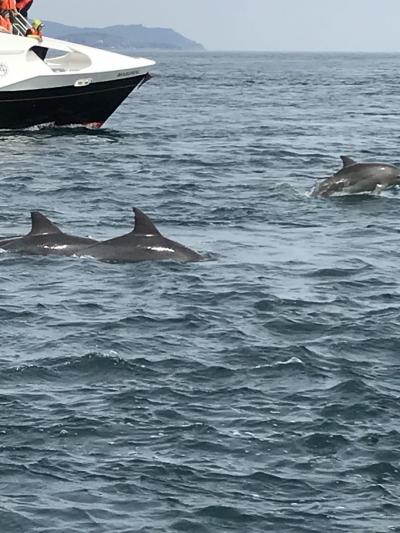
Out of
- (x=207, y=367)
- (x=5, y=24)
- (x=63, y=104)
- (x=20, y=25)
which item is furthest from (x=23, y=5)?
(x=207, y=367)

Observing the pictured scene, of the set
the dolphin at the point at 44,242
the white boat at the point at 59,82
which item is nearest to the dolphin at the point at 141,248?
the dolphin at the point at 44,242

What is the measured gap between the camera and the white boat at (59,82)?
39906mm

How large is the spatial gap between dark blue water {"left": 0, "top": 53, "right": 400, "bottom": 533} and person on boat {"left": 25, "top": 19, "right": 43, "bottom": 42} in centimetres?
1318

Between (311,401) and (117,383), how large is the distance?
2.16 m

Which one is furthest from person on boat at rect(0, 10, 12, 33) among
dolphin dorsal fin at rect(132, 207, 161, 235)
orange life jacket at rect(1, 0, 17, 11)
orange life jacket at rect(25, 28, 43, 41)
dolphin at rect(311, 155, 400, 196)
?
dolphin dorsal fin at rect(132, 207, 161, 235)

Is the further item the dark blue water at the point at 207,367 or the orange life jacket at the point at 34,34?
the orange life jacket at the point at 34,34

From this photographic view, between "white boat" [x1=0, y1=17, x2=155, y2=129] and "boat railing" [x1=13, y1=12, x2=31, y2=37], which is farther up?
"boat railing" [x1=13, y1=12, x2=31, y2=37]

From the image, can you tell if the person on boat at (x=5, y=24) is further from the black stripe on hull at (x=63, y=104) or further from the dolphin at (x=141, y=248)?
the dolphin at (x=141, y=248)

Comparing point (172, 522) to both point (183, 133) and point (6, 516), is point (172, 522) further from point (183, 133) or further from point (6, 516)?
point (183, 133)

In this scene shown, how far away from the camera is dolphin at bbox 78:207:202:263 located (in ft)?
66.1

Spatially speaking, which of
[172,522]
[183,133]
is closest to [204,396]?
[172,522]

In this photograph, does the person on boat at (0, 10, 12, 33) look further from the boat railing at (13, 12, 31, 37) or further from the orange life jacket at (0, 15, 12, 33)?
the boat railing at (13, 12, 31, 37)

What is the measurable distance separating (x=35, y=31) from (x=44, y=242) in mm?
23065

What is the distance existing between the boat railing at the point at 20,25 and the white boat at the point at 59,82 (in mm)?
107
